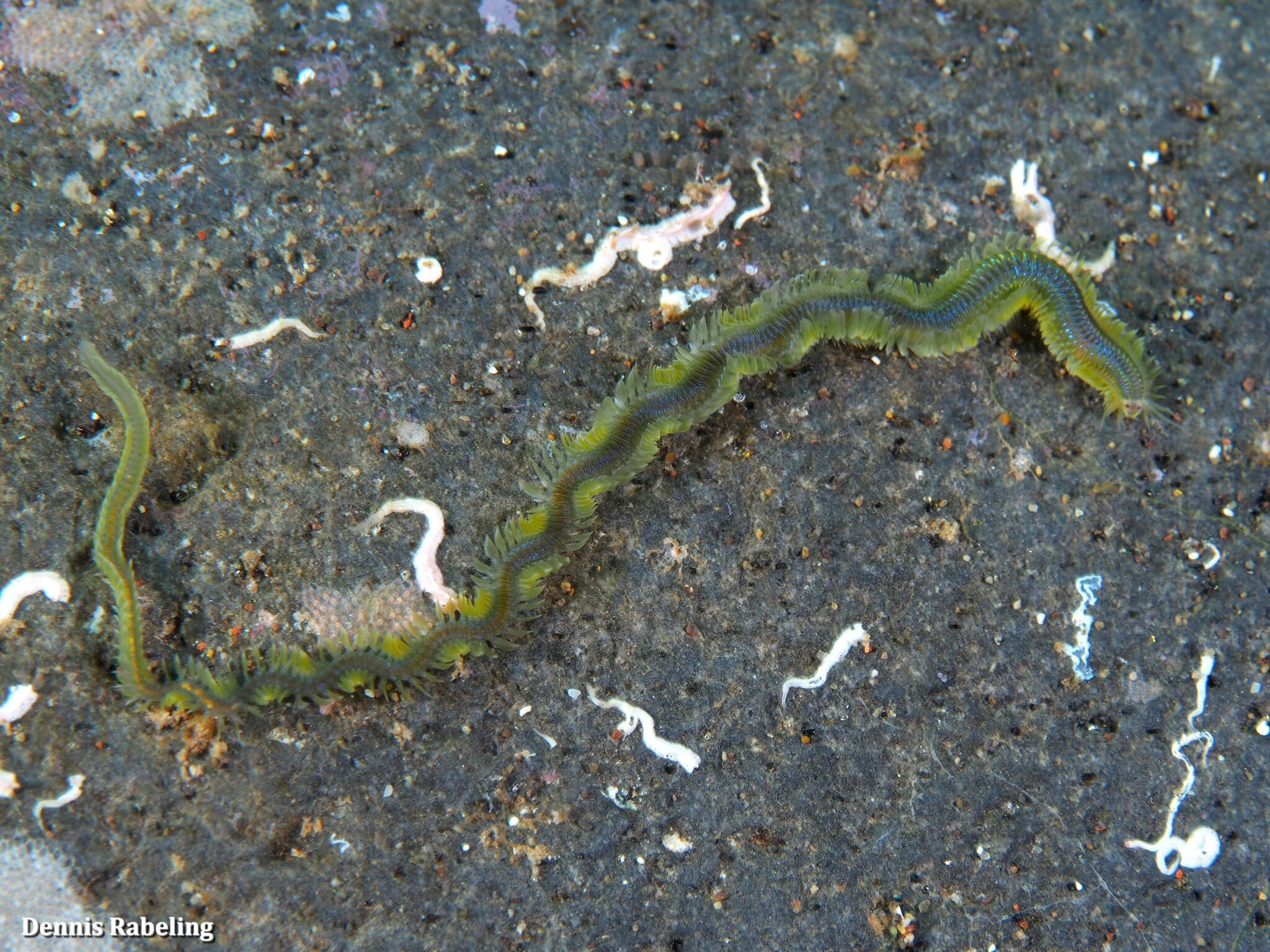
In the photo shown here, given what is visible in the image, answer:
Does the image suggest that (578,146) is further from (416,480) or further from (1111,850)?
(1111,850)

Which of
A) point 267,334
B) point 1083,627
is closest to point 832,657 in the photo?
point 1083,627

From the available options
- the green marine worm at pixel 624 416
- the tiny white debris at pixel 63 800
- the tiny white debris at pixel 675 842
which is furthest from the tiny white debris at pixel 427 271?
the tiny white debris at pixel 675 842

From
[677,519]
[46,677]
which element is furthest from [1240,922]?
[46,677]

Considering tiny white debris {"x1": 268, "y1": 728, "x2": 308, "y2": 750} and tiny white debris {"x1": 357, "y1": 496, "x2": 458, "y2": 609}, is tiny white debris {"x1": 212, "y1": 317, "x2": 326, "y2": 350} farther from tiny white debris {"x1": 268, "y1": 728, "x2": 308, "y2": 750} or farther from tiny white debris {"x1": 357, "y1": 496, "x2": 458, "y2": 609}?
tiny white debris {"x1": 268, "y1": 728, "x2": 308, "y2": 750}

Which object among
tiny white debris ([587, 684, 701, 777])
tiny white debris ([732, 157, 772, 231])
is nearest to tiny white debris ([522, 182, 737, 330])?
tiny white debris ([732, 157, 772, 231])

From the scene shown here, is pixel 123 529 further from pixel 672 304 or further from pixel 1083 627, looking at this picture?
pixel 1083 627

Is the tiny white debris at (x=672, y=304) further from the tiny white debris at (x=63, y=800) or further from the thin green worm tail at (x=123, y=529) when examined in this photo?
the tiny white debris at (x=63, y=800)
